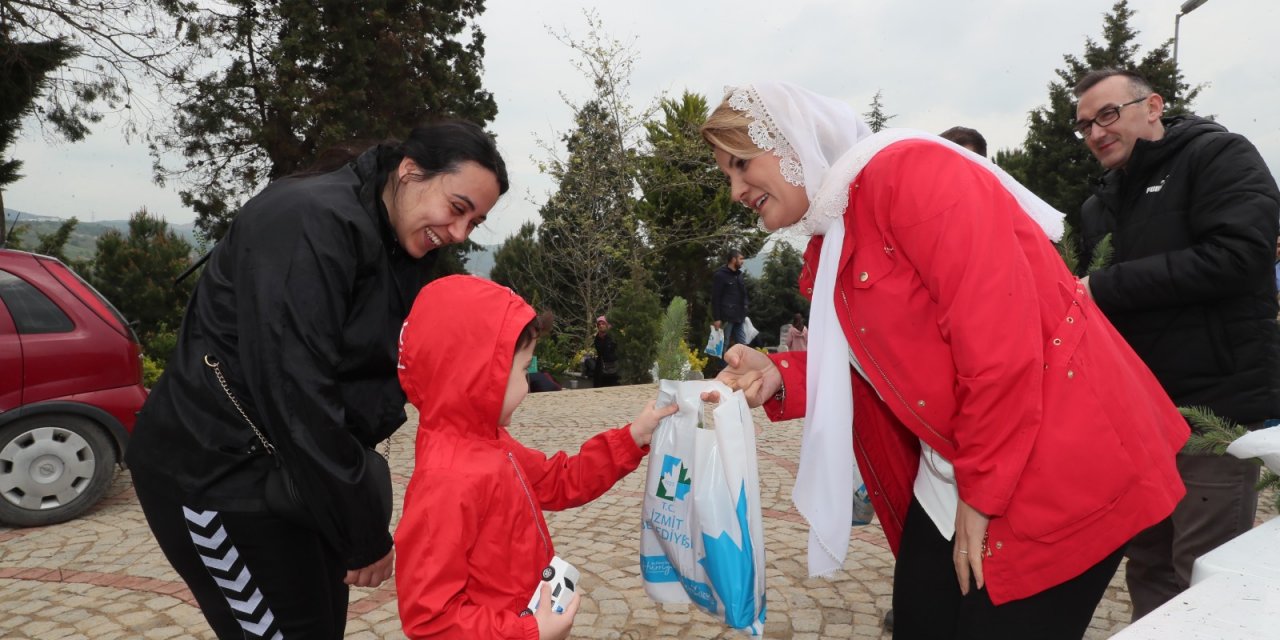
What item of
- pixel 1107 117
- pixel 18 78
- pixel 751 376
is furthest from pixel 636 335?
pixel 751 376

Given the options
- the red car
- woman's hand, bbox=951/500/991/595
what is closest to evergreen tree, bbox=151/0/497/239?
the red car

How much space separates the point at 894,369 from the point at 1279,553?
84cm

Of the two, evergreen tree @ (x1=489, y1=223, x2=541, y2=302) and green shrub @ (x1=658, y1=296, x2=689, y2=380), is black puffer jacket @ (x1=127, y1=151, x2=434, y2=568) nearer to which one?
green shrub @ (x1=658, y1=296, x2=689, y2=380)

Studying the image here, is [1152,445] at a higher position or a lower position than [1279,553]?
higher

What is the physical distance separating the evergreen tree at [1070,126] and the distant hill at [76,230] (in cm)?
2371

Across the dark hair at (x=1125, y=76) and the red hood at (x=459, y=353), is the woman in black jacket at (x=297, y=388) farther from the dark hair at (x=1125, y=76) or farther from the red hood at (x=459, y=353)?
the dark hair at (x=1125, y=76)

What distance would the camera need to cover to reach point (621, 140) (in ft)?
61.4

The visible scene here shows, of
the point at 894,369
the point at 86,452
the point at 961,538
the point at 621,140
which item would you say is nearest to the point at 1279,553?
the point at 961,538

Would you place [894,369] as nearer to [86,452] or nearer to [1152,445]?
[1152,445]

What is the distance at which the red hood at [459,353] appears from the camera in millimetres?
2084

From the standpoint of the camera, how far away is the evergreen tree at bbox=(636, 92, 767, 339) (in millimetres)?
19250

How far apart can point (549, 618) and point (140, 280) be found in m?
12.8

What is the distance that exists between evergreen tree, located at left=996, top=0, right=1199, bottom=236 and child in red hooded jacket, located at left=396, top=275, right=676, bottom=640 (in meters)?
25.8

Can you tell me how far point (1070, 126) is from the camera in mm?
26312
